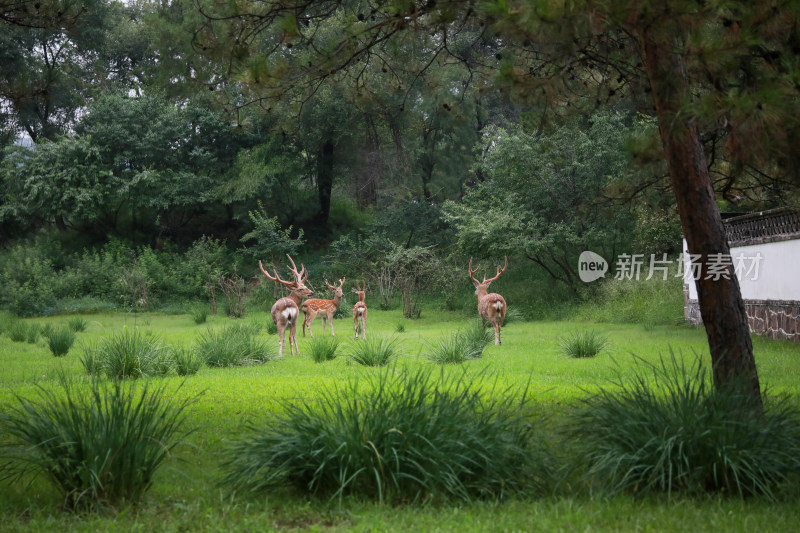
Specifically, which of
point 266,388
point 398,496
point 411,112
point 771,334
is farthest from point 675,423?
point 411,112

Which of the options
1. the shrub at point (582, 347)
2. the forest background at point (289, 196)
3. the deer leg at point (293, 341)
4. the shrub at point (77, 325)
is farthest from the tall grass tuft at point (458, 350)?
the shrub at point (77, 325)

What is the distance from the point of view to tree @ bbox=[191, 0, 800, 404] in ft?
13.5

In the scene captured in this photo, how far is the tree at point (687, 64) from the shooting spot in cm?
410

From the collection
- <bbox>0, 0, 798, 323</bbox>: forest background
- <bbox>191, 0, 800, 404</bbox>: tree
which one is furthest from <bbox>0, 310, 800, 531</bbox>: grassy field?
<bbox>0, 0, 798, 323</bbox>: forest background

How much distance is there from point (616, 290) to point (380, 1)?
13.0m

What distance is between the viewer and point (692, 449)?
3.72 meters

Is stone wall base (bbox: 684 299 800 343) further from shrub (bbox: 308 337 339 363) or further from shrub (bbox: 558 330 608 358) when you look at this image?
shrub (bbox: 308 337 339 363)

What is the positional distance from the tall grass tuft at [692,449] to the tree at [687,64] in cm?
36

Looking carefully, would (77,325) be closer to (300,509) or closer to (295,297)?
(295,297)

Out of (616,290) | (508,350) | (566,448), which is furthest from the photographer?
(616,290)

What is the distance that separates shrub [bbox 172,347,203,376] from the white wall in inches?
309

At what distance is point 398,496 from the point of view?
362 centimetres

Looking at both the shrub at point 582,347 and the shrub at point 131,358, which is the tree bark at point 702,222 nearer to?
the shrub at point 582,347

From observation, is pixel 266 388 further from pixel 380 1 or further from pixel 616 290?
pixel 616 290
